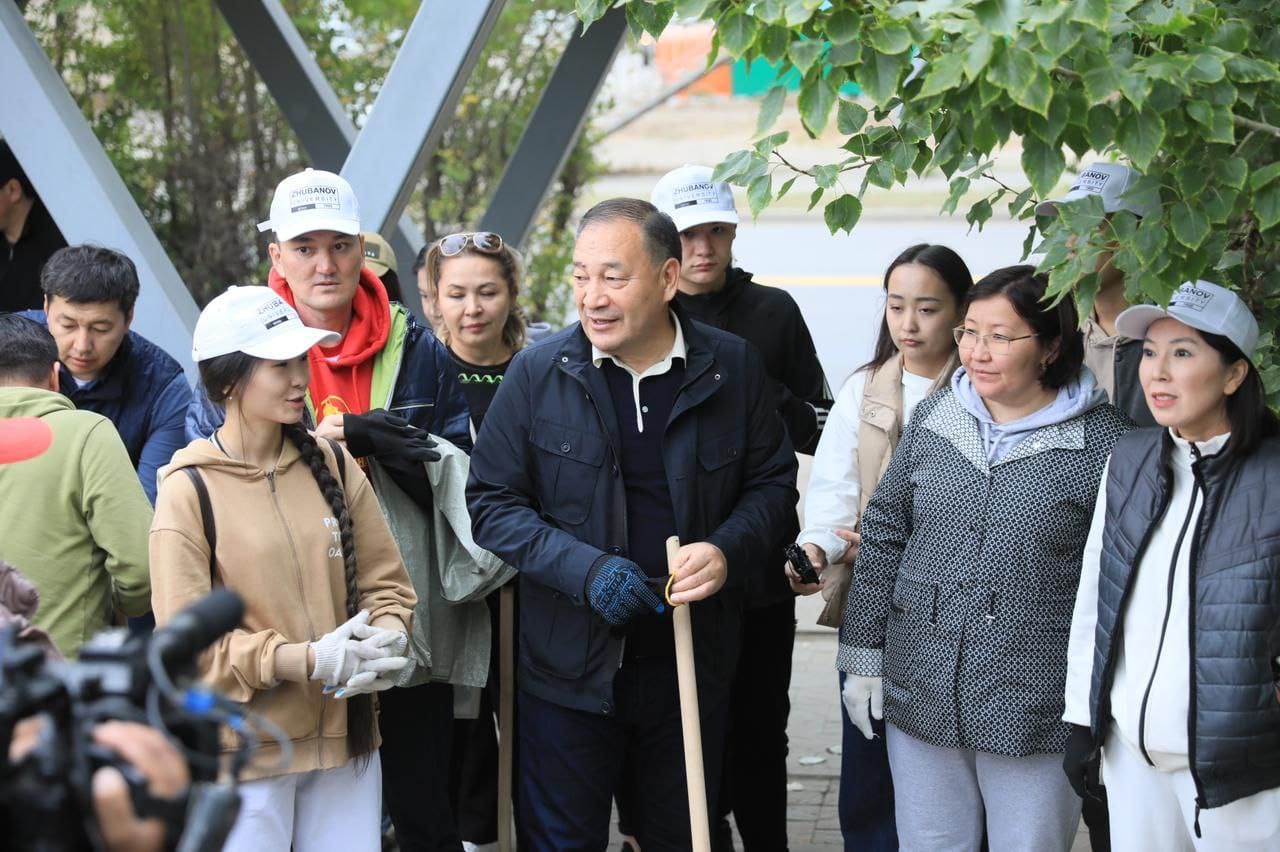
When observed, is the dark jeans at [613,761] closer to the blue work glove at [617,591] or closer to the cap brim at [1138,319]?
the blue work glove at [617,591]

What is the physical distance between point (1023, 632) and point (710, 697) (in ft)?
2.57

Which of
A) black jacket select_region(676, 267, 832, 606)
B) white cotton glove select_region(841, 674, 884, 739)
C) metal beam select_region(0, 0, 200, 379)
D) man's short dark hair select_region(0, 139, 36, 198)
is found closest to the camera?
white cotton glove select_region(841, 674, 884, 739)

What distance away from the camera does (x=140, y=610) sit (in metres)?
3.90

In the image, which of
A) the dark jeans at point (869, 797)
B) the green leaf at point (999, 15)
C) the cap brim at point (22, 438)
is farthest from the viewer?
the dark jeans at point (869, 797)

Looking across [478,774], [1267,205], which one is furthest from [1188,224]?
[478,774]

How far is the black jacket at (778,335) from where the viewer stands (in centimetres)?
489

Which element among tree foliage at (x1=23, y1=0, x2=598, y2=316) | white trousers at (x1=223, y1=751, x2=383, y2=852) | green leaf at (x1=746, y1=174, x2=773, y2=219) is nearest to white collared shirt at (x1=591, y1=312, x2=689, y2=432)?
green leaf at (x1=746, y1=174, x2=773, y2=219)

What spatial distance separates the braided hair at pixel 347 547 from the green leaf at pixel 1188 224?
6.24 feet

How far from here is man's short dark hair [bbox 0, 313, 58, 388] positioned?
12.6ft

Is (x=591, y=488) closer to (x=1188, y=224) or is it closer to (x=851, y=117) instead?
(x=851, y=117)

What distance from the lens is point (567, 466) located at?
3.83 metres

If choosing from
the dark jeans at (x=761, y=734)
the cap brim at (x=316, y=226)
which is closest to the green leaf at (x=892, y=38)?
the cap brim at (x=316, y=226)

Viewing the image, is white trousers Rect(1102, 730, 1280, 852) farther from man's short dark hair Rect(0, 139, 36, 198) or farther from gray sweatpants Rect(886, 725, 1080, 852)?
man's short dark hair Rect(0, 139, 36, 198)

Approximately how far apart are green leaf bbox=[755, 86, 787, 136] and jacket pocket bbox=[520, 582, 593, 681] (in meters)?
1.36
